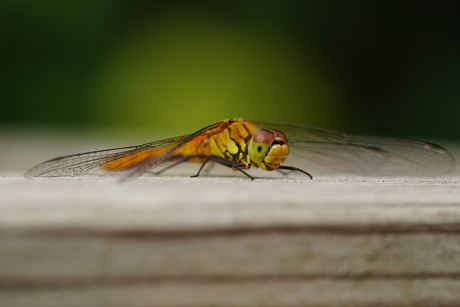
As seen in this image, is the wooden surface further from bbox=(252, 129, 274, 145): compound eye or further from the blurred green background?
the blurred green background

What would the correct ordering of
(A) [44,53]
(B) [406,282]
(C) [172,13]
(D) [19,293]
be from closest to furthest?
(D) [19,293]
(B) [406,282]
(A) [44,53]
(C) [172,13]

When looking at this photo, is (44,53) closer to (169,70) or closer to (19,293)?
(169,70)

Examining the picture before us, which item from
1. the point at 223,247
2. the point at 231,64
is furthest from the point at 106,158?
the point at 231,64

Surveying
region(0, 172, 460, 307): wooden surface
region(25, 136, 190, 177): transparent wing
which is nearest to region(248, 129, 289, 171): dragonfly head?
region(25, 136, 190, 177): transparent wing

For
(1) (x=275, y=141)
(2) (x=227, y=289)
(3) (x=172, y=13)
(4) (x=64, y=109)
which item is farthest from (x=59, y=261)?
(3) (x=172, y=13)

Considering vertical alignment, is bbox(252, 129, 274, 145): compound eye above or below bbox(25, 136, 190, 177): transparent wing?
above

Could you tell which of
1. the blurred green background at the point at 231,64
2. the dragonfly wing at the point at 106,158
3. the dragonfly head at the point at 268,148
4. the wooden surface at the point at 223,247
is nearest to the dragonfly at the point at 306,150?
the dragonfly head at the point at 268,148
